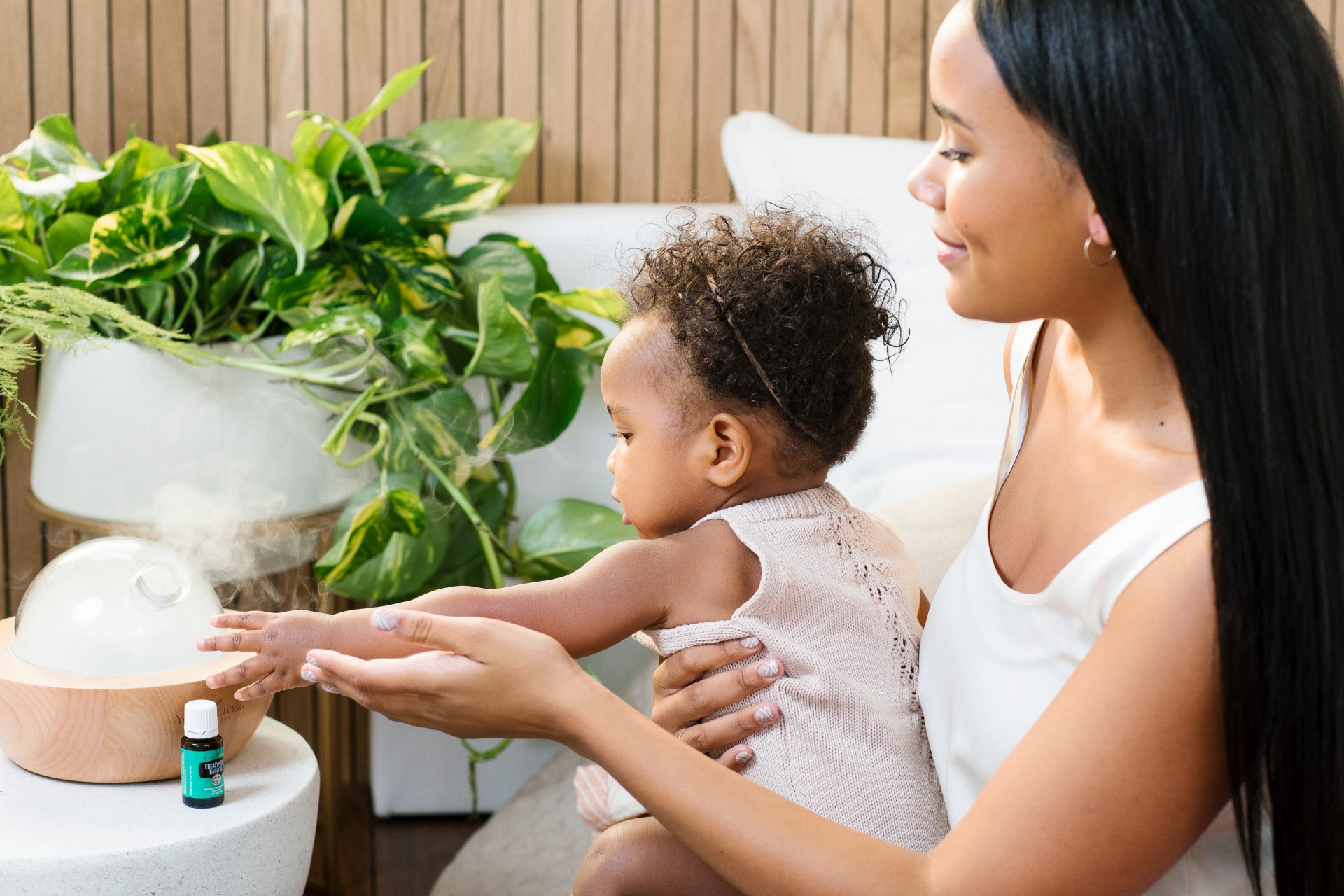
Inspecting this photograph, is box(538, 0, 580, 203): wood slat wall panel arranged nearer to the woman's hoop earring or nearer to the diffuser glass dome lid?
the diffuser glass dome lid

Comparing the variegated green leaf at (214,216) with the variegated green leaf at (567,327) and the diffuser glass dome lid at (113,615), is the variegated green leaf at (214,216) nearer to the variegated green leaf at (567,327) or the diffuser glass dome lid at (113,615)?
the variegated green leaf at (567,327)

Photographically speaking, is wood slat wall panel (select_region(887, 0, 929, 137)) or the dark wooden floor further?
wood slat wall panel (select_region(887, 0, 929, 137))

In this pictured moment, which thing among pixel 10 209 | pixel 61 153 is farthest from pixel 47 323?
pixel 61 153

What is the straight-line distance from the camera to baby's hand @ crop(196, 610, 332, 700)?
3.14 feet

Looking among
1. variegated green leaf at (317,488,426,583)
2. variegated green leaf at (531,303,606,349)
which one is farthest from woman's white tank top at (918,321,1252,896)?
variegated green leaf at (531,303,606,349)

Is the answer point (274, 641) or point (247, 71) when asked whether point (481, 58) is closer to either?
point (247, 71)

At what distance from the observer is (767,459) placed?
1.05 metres

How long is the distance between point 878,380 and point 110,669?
109cm

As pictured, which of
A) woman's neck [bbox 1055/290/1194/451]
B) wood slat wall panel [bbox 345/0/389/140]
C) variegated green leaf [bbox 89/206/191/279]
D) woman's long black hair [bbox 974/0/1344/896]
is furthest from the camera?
wood slat wall panel [bbox 345/0/389/140]

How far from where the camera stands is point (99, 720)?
100cm

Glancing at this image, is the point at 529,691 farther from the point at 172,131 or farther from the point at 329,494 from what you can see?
the point at 172,131

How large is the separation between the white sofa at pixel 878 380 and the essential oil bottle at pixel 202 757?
0.74 meters

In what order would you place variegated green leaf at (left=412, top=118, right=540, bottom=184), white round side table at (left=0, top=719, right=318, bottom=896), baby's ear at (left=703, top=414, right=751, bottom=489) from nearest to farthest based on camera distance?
white round side table at (left=0, top=719, right=318, bottom=896) < baby's ear at (left=703, top=414, right=751, bottom=489) < variegated green leaf at (left=412, top=118, right=540, bottom=184)

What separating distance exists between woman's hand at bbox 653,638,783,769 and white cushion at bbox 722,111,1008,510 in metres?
0.53
